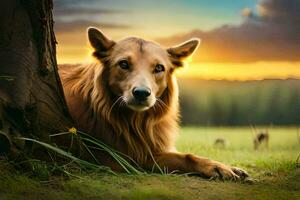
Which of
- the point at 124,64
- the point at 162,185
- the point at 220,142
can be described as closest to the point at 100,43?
the point at 124,64

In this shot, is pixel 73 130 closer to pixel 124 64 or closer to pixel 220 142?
pixel 124 64

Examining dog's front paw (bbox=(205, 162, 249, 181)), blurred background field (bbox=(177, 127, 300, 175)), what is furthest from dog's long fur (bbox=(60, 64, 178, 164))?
blurred background field (bbox=(177, 127, 300, 175))

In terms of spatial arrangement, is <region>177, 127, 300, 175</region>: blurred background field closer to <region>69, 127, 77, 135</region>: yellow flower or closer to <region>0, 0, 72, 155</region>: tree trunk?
<region>69, 127, 77, 135</region>: yellow flower

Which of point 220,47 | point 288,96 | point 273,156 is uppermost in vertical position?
point 220,47

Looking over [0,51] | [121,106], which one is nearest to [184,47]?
[121,106]

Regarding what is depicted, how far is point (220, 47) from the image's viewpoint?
6.72m

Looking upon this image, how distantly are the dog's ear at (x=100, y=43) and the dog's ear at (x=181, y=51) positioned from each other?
19.8 inches

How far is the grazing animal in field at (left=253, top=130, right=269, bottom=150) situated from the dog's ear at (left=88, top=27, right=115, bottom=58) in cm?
275

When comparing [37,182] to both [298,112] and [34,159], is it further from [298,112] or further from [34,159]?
[298,112]

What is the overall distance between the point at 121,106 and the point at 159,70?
1.34 feet

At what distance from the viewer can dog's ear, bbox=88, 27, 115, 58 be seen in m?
5.37

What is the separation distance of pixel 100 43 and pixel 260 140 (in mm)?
2939

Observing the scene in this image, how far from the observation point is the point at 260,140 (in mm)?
7703

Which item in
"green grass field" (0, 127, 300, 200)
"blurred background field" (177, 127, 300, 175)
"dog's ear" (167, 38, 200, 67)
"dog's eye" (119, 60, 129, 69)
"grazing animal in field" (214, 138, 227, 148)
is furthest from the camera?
"grazing animal in field" (214, 138, 227, 148)
